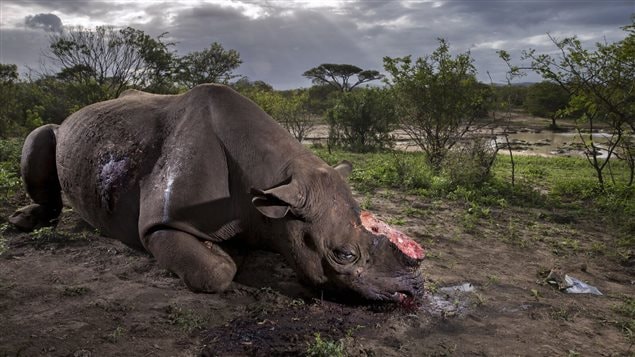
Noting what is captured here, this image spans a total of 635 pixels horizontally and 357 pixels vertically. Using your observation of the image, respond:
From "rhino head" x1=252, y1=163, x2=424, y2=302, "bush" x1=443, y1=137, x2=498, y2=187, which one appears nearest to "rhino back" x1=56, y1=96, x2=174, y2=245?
"rhino head" x1=252, y1=163, x2=424, y2=302

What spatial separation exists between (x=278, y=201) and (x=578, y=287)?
3.77m

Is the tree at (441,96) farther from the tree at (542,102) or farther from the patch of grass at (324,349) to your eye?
the tree at (542,102)

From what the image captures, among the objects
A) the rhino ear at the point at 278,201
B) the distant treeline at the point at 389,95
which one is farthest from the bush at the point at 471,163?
the rhino ear at the point at 278,201

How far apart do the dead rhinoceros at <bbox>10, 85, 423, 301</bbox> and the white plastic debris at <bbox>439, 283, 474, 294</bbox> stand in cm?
108

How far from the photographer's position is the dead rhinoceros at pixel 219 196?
13.6ft

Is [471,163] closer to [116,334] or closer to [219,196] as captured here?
[219,196]

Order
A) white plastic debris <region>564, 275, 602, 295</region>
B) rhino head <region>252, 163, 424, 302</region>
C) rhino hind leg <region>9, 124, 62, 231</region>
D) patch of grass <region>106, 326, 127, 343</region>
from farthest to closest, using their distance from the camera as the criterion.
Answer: rhino hind leg <region>9, 124, 62, 231</region> → white plastic debris <region>564, 275, 602, 295</region> → rhino head <region>252, 163, 424, 302</region> → patch of grass <region>106, 326, 127, 343</region>

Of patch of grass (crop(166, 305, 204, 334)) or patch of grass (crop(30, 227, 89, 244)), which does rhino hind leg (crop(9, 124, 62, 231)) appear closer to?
patch of grass (crop(30, 227, 89, 244))

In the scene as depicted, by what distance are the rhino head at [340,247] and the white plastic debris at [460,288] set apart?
1036 millimetres

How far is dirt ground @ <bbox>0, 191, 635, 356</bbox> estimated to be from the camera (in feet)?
12.1

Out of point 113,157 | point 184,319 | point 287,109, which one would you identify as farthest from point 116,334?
point 287,109

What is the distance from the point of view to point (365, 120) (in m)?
22.2

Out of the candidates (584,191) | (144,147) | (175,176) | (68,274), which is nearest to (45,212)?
(68,274)

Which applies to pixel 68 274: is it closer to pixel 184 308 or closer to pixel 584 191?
pixel 184 308
